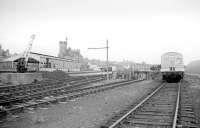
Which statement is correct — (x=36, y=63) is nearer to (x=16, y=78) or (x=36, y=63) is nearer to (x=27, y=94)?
(x=16, y=78)

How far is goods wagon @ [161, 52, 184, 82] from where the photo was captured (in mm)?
26500

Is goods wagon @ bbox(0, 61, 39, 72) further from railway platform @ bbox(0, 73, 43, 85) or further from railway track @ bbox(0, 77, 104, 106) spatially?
railway track @ bbox(0, 77, 104, 106)

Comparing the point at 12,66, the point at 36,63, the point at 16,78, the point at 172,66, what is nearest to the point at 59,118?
the point at 16,78

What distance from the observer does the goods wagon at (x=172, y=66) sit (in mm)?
26500

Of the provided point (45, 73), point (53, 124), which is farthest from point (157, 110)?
point (45, 73)

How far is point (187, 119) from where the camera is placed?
298 inches

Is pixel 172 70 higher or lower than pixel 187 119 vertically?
higher

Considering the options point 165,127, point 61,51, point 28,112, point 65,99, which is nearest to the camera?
point 165,127

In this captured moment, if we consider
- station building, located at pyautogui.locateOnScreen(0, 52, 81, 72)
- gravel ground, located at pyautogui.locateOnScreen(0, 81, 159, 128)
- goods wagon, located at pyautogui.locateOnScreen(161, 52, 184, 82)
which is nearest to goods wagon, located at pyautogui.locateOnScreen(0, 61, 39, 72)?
station building, located at pyautogui.locateOnScreen(0, 52, 81, 72)

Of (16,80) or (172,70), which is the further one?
(172,70)

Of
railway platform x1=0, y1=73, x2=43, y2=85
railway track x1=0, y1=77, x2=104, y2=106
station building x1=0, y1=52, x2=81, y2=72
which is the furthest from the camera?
station building x1=0, y1=52, x2=81, y2=72

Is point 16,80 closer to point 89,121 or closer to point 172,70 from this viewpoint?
point 89,121

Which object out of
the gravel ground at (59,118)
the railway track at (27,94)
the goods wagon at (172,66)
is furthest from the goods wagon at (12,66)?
the gravel ground at (59,118)

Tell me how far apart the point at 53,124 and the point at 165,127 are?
404cm
